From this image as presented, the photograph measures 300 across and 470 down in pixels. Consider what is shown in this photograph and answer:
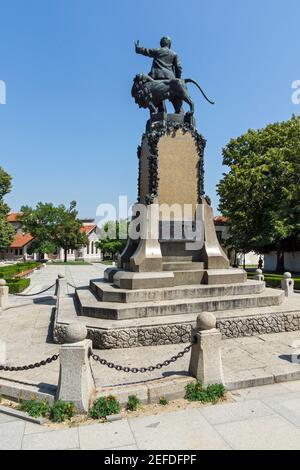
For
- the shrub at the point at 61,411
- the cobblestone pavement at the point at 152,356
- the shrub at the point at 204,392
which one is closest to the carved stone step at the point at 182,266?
the cobblestone pavement at the point at 152,356

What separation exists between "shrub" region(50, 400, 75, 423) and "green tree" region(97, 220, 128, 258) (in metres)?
62.0

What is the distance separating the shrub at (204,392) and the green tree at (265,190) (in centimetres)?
2384

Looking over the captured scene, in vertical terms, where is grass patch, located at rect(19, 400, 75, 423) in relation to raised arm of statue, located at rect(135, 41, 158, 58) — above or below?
below

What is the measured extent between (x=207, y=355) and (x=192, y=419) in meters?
1.11

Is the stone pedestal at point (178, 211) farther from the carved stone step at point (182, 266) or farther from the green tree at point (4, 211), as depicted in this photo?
the green tree at point (4, 211)

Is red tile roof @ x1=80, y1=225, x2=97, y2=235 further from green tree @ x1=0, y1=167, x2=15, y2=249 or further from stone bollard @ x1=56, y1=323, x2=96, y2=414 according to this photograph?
stone bollard @ x1=56, y1=323, x2=96, y2=414

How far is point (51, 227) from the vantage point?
225 feet

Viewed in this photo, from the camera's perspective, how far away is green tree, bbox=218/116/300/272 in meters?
28.5

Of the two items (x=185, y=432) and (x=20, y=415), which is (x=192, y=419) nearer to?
(x=185, y=432)

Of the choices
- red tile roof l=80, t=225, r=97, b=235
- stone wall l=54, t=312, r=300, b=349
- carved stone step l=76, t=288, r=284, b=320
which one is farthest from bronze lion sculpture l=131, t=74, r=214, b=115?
red tile roof l=80, t=225, r=97, b=235

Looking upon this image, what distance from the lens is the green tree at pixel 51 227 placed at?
67.1 m

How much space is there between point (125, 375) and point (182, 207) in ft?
21.9

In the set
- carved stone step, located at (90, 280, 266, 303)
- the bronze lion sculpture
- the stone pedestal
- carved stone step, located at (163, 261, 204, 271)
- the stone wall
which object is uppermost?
the bronze lion sculpture

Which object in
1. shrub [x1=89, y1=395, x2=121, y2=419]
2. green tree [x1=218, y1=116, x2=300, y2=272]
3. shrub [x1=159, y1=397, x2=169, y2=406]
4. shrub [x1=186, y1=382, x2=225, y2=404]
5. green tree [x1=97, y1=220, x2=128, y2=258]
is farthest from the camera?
green tree [x1=97, y1=220, x2=128, y2=258]
